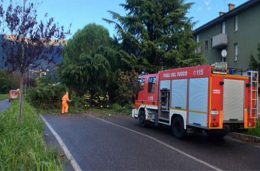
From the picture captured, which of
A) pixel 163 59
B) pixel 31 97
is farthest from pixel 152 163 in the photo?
pixel 163 59

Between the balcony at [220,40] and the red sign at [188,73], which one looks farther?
the balcony at [220,40]

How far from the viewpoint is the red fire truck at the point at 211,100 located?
14547mm

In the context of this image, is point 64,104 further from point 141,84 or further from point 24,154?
point 24,154

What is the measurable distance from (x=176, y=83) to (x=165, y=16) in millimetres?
21662

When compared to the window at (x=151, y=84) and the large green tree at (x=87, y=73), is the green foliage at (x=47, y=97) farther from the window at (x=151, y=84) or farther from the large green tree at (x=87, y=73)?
the window at (x=151, y=84)

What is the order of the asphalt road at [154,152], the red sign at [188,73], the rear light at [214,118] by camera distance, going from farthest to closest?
the red sign at [188,73] < the rear light at [214,118] < the asphalt road at [154,152]

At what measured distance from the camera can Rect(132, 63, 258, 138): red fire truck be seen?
47.7 feet

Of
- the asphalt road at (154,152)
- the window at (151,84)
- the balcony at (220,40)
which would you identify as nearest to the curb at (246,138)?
the asphalt road at (154,152)

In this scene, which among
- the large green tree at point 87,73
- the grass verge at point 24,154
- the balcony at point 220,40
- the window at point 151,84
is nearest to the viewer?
the grass verge at point 24,154

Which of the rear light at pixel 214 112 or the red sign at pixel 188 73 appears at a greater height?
the red sign at pixel 188 73

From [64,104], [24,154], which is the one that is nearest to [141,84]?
[64,104]

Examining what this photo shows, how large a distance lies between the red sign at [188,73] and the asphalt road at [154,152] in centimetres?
236

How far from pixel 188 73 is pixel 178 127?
2.15 meters

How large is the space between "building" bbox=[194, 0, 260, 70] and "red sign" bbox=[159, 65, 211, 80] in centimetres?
1733
